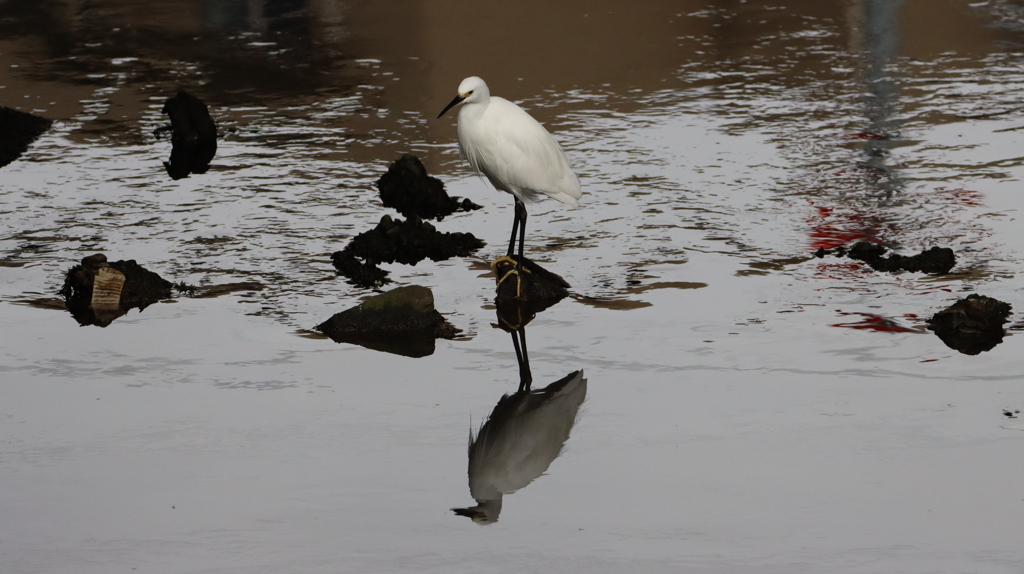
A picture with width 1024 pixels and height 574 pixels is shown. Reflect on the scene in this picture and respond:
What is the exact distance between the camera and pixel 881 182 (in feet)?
32.9

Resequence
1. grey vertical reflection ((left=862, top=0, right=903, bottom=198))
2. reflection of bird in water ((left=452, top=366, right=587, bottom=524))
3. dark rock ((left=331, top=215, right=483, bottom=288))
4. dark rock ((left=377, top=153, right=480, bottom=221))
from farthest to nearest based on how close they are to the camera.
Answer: grey vertical reflection ((left=862, top=0, right=903, bottom=198)), dark rock ((left=377, top=153, right=480, bottom=221)), dark rock ((left=331, top=215, right=483, bottom=288)), reflection of bird in water ((left=452, top=366, right=587, bottom=524))

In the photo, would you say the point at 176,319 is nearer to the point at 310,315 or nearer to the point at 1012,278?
→ the point at 310,315

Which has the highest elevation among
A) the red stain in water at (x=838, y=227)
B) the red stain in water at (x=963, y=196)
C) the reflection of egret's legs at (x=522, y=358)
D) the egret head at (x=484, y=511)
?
the egret head at (x=484, y=511)

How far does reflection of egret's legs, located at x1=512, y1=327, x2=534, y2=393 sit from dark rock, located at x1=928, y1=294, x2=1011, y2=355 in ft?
7.09

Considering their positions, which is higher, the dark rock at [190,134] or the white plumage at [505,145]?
the white plumage at [505,145]

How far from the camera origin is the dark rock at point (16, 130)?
37.8 ft

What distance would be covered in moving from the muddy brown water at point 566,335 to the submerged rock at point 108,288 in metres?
0.16

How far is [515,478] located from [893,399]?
6.32 feet

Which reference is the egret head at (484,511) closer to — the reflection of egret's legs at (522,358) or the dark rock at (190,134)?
the reflection of egret's legs at (522,358)

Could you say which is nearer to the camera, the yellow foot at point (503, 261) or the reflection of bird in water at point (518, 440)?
the reflection of bird in water at point (518, 440)

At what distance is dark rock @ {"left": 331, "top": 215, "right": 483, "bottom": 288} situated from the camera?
28.2 ft

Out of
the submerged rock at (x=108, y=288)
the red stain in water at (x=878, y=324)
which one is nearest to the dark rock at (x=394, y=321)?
the submerged rock at (x=108, y=288)

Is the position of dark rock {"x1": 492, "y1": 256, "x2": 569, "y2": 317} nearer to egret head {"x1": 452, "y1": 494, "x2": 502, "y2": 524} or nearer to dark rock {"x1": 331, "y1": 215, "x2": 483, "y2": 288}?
dark rock {"x1": 331, "y1": 215, "x2": 483, "y2": 288}

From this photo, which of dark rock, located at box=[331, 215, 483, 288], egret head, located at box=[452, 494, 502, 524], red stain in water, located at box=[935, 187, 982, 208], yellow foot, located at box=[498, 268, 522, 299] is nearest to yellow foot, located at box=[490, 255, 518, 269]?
yellow foot, located at box=[498, 268, 522, 299]
